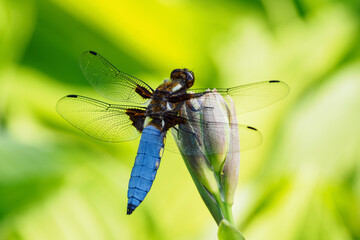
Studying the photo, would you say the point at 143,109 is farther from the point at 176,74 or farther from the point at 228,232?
the point at 228,232

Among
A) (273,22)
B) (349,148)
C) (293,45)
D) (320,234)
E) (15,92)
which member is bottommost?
(320,234)

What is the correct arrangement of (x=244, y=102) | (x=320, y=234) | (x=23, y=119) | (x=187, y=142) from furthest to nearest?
(x=23, y=119) < (x=320, y=234) < (x=244, y=102) < (x=187, y=142)

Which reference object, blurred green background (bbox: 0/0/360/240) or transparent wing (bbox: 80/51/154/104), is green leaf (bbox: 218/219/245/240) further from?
blurred green background (bbox: 0/0/360/240)

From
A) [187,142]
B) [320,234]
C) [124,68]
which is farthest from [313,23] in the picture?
[187,142]

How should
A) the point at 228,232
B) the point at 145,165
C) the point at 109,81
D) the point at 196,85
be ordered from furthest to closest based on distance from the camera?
the point at 196,85 < the point at 109,81 < the point at 145,165 < the point at 228,232

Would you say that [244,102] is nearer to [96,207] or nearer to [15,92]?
[96,207]

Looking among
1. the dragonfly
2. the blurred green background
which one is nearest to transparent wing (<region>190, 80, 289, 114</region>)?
the dragonfly

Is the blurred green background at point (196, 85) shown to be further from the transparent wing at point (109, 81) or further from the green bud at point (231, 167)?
the green bud at point (231, 167)

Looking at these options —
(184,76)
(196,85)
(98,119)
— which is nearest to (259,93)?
(184,76)
